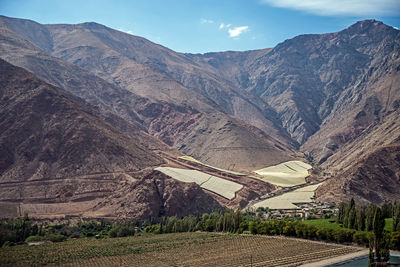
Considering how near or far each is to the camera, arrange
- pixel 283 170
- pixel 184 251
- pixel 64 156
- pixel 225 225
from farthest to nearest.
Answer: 1. pixel 283 170
2. pixel 64 156
3. pixel 225 225
4. pixel 184 251

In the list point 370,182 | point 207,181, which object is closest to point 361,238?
point 370,182

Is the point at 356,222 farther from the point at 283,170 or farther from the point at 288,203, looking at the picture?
the point at 283,170

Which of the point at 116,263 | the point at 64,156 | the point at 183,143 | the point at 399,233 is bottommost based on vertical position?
the point at 116,263

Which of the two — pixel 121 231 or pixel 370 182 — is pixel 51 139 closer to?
pixel 121 231

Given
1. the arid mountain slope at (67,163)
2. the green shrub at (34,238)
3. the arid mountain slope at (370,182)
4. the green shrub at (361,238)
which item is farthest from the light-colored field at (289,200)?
the green shrub at (34,238)

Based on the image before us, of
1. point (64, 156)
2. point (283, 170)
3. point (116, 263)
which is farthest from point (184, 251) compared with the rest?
point (283, 170)

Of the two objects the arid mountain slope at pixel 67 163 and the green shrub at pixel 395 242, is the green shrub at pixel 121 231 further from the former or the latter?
the green shrub at pixel 395 242

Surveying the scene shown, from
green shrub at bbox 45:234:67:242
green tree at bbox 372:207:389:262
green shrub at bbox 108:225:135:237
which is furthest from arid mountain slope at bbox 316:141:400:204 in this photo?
green shrub at bbox 45:234:67:242
